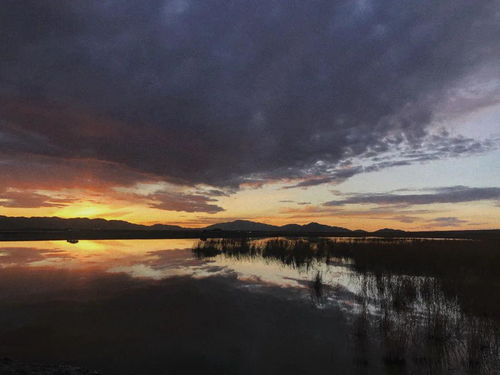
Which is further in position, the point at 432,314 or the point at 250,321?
the point at 432,314

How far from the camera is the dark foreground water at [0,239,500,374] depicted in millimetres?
7387

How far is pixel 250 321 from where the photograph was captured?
1059cm

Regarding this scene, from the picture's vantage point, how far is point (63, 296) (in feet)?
43.1

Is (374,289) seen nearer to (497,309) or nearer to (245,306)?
(497,309)

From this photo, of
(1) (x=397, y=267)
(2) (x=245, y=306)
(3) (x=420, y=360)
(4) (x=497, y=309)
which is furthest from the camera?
(1) (x=397, y=267)

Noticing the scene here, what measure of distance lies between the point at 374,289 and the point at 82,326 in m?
12.8

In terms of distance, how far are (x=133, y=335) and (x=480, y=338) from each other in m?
9.70

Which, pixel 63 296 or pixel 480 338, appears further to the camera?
pixel 63 296

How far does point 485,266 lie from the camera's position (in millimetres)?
19531

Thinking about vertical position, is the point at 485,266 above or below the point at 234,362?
above

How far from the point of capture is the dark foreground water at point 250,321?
7.39m

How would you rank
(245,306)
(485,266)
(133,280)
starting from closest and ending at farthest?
(245,306), (133,280), (485,266)

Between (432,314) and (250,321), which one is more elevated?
(432,314)

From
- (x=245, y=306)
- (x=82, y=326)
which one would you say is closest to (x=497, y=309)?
(x=245, y=306)
